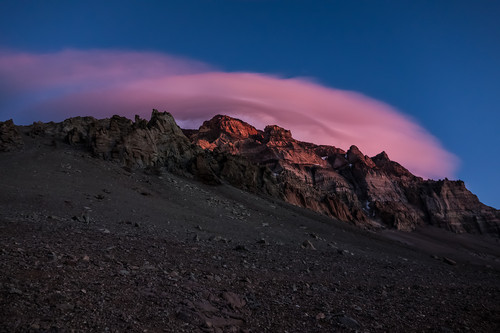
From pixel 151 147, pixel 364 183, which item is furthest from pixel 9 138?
pixel 364 183

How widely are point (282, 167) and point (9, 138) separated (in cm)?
7167

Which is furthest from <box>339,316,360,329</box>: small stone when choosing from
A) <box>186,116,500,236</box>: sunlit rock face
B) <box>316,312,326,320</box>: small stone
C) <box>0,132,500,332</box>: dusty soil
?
<box>186,116,500,236</box>: sunlit rock face

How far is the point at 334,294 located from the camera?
34.3 feet

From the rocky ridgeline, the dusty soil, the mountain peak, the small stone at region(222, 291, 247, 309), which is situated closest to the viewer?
the dusty soil

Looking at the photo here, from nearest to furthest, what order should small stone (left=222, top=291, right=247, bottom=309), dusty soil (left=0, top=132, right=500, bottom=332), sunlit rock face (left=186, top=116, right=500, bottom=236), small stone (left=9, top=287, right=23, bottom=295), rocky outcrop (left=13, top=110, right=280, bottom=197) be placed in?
1. small stone (left=9, top=287, right=23, bottom=295)
2. dusty soil (left=0, top=132, right=500, bottom=332)
3. small stone (left=222, top=291, right=247, bottom=309)
4. rocky outcrop (left=13, top=110, right=280, bottom=197)
5. sunlit rock face (left=186, top=116, right=500, bottom=236)

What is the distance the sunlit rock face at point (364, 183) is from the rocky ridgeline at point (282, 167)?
0.96ft

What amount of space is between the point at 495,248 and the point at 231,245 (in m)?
102

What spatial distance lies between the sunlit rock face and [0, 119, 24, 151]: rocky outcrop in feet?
196

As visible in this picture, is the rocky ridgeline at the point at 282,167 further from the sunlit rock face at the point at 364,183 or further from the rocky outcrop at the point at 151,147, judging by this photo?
the sunlit rock face at the point at 364,183

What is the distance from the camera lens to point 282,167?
317 ft

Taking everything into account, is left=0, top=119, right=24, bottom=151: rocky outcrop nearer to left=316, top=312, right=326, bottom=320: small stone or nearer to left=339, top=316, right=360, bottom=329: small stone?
left=316, top=312, right=326, bottom=320: small stone

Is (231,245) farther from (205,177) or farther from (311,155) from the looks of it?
(311,155)

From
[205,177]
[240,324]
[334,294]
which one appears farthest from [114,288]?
[205,177]

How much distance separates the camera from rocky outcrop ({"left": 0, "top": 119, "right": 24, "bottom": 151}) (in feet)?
Result: 109
